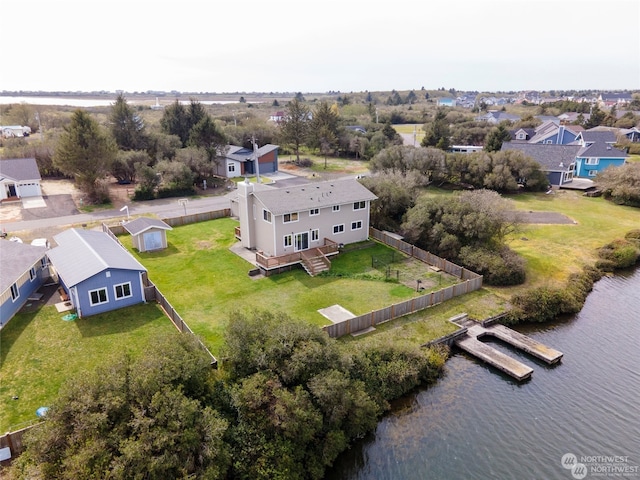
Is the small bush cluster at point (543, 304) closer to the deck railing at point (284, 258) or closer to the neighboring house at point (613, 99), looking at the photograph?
the deck railing at point (284, 258)

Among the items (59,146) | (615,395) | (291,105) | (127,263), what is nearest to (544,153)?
(291,105)

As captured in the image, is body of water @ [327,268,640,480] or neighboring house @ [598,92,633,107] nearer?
body of water @ [327,268,640,480]

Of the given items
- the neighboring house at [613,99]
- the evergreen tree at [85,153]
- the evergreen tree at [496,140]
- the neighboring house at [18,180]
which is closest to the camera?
the evergreen tree at [85,153]

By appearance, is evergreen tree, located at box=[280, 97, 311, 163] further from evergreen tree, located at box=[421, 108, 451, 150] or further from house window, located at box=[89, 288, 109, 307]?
house window, located at box=[89, 288, 109, 307]

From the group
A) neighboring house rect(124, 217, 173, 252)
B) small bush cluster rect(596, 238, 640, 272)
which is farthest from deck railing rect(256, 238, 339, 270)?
small bush cluster rect(596, 238, 640, 272)

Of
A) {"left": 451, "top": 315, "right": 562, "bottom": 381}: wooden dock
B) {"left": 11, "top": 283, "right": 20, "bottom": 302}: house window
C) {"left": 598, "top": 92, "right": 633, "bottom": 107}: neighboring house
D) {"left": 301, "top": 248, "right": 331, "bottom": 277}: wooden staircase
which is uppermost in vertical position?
{"left": 598, "top": 92, "right": 633, "bottom": 107}: neighboring house

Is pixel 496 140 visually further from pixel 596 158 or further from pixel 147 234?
pixel 147 234

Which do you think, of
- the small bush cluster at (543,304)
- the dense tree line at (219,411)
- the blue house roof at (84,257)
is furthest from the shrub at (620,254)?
the blue house roof at (84,257)
